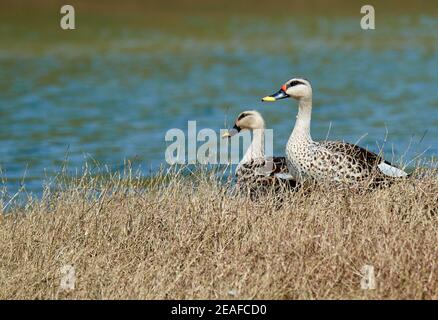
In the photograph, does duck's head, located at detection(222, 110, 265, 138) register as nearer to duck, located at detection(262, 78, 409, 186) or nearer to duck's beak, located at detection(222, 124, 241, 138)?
duck's beak, located at detection(222, 124, 241, 138)

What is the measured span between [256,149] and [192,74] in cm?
1408

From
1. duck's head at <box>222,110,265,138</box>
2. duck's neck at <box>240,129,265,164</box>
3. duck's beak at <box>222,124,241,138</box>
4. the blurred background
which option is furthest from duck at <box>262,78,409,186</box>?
duck's beak at <box>222,124,241,138</box>

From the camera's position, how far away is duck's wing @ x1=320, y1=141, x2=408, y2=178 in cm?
768

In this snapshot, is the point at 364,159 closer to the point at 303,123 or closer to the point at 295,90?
the point at 303,123

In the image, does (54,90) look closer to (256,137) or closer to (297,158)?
(256,137)

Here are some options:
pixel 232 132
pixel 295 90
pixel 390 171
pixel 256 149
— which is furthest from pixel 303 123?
pixel 232 132

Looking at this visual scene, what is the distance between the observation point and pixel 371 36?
1123 inches

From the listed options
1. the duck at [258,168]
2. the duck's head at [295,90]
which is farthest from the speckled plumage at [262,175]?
the duck's head at [295,90]

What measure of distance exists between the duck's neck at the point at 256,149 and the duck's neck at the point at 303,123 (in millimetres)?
879

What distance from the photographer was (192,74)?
23484 mm

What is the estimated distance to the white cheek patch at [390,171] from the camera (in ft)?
24.9

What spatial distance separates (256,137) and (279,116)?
26.6 feet

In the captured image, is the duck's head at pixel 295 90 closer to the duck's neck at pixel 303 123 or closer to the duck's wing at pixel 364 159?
the duck's neck at pixel 303 123

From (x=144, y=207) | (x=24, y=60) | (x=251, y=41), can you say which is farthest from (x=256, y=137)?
(x=251, y=41)
